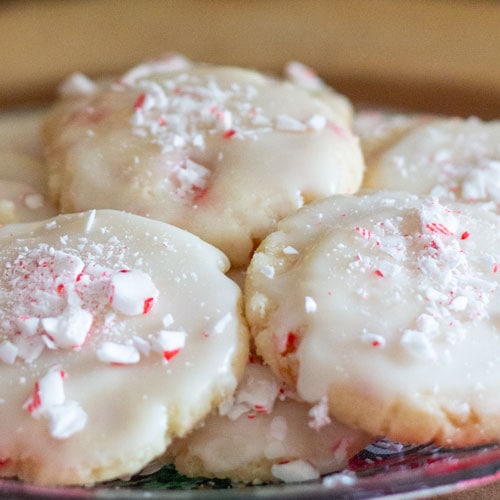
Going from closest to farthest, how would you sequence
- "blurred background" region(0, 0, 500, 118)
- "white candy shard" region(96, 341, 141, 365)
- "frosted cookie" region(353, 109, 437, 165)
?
"white candy shard" region(96, 341, 141, 365) → "frosted cookie" region(353, 109, 437, 165) → "blurred background" region(0, 0, 500, 118)

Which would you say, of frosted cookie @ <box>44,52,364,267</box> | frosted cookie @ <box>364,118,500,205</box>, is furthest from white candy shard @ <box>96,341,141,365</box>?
frosted cookie @ <box>364,118,500,205</box>

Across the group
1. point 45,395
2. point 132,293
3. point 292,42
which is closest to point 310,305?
point 132,293

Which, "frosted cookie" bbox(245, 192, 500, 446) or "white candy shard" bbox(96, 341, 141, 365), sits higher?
"frosted cookie" bbox(245, 192, 500, 446)

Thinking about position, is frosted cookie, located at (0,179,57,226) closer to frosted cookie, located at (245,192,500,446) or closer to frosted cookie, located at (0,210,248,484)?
frosted cookie, located at (0,210,248,484)

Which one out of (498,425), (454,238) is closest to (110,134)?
(454,238)

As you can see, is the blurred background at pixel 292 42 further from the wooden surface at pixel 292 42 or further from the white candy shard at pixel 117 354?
the white candy shard at pixel 117 354

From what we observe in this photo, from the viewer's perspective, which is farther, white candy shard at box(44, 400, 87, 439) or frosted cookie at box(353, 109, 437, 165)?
frosted cookie at box(353, 109, 437, 165)

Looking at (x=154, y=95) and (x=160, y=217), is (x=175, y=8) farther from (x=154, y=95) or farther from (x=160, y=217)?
(x=160, y=217)
